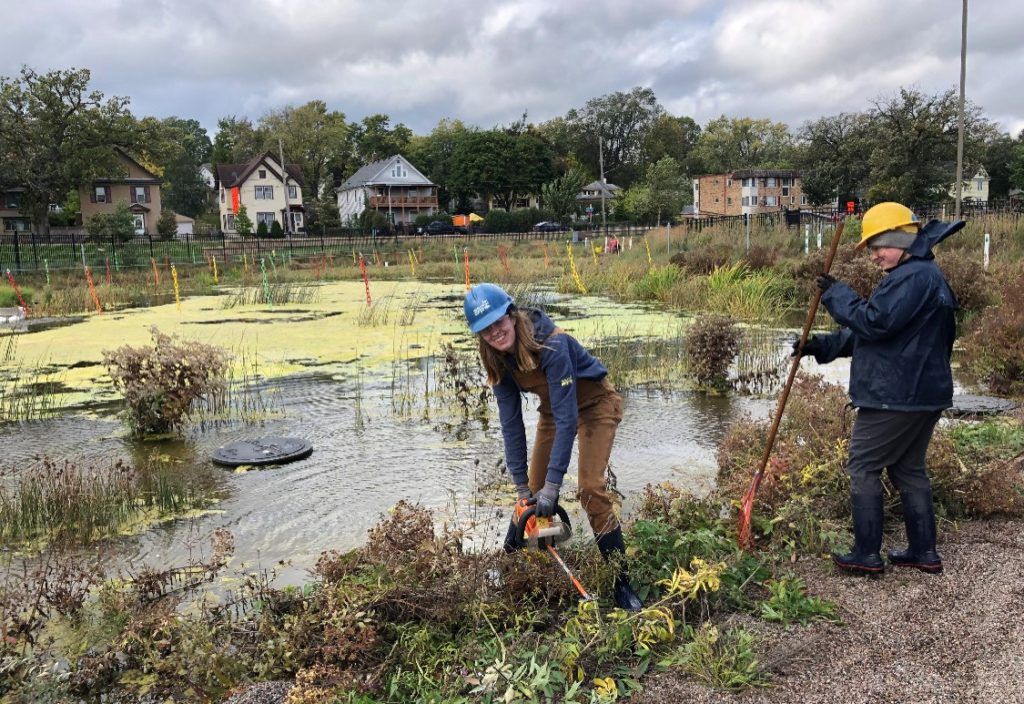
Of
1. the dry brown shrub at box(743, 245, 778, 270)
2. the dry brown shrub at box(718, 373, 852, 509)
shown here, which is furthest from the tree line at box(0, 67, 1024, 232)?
the dry brown shrub at box(718, 373, 852, 509)

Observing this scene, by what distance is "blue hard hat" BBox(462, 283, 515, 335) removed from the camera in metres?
3.29

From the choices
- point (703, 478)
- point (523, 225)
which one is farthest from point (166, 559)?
point (523, 225)

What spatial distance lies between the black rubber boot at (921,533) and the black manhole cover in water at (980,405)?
374cm

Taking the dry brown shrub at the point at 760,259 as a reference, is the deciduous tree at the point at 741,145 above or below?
above

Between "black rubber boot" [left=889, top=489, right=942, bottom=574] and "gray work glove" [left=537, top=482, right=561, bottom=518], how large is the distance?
1708 mm

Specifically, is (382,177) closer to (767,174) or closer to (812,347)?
(767,174)

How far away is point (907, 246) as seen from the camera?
3.53 m

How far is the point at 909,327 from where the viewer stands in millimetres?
3479

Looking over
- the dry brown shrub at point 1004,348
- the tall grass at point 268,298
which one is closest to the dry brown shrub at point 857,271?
the dry brown shrub at point 1004,348

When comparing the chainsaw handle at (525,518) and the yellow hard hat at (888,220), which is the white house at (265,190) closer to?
the chainsaw handle at (525,518)

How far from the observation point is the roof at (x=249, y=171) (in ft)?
215

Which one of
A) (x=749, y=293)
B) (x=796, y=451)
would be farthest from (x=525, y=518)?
(x=749, y=293)

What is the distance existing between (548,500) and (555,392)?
471mm

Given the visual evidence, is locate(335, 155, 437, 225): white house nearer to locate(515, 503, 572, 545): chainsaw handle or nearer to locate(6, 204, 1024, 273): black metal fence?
locate(6, 204, 1024, 273): black metal fence
